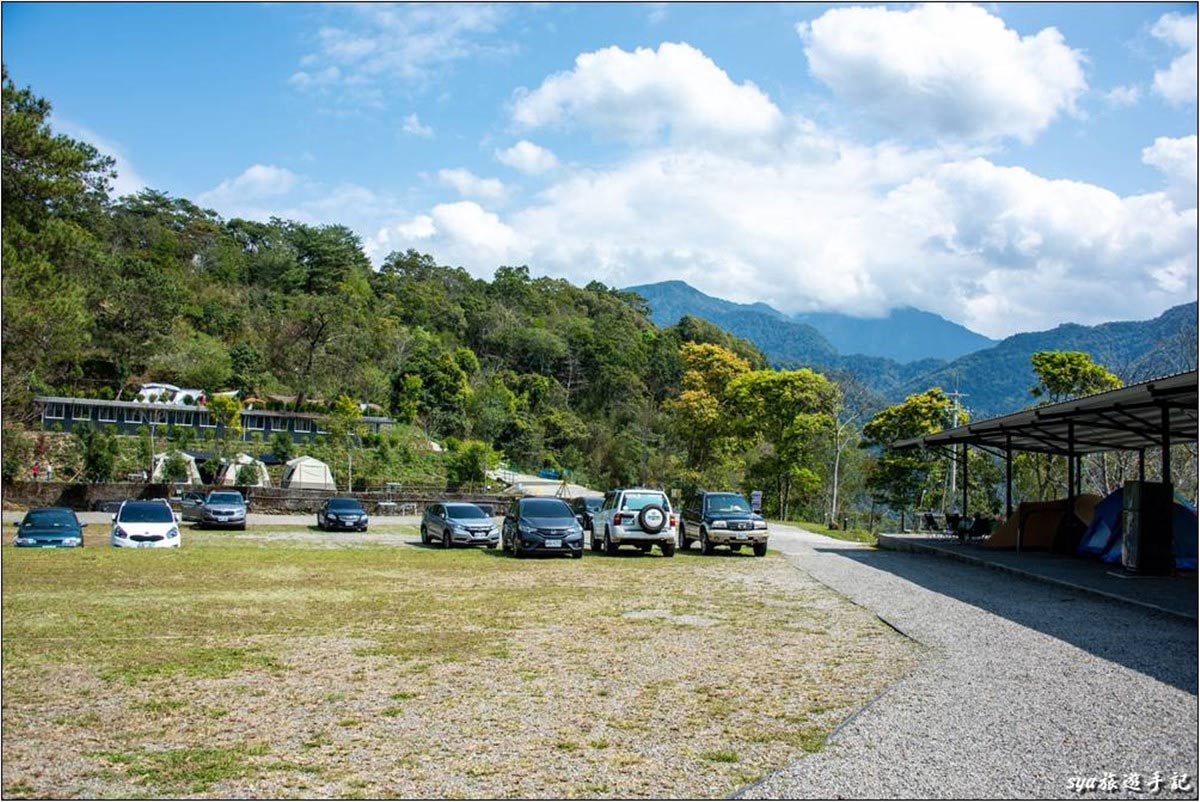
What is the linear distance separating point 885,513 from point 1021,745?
62259 mm

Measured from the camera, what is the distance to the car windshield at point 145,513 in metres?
24.8

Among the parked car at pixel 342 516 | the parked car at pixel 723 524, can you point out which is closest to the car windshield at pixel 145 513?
the parked car at pixel 342 516

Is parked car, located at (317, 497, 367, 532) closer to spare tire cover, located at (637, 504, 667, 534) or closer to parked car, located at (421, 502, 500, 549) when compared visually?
parked car, located at (421, 502, 500, 549)

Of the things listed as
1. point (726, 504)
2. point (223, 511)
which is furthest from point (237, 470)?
point (726, 504)

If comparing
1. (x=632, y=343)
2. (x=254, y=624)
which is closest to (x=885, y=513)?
(x=632, y=343)

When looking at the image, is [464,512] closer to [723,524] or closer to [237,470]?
[723,524]

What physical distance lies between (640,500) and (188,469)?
35512 mm

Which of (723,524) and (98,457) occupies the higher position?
(98,457)

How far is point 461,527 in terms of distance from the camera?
88.0 feet

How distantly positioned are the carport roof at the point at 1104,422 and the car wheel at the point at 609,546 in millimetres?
10101

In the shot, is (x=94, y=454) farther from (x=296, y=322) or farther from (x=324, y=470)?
(x=296, y=322)

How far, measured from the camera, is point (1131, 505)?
17.9 metres

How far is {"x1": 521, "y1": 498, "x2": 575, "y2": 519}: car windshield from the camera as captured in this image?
2377 cm

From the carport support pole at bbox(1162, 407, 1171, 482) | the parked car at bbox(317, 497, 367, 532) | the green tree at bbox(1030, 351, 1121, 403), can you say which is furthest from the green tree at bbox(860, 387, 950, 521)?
the carport support pole at bbox(1162, 407, 1171, 482)
